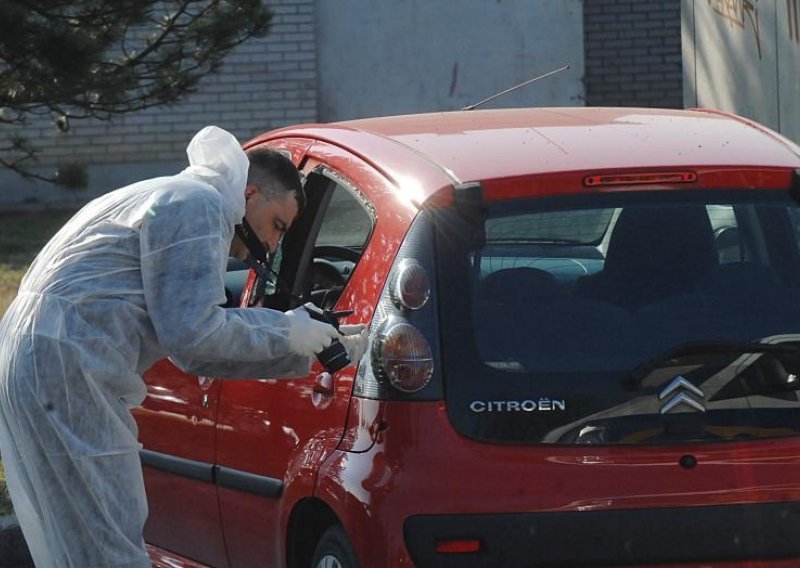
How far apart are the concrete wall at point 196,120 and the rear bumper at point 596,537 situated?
45.6 ft

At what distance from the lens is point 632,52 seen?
60.4 feet

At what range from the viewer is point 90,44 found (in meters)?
8.49

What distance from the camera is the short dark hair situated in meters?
3.98

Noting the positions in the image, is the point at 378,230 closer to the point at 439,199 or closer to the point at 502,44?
the point at 439,199

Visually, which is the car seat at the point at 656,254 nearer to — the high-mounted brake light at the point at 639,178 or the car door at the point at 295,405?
the high-mounted brake light at the point at 639,178

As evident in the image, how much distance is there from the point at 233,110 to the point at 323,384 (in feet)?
44.6

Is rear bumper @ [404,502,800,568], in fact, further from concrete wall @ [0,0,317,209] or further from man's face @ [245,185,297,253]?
concrete wall @ [0,0,317,209]

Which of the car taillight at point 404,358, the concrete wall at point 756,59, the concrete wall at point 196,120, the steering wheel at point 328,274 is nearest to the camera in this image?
the car taillight at point 404,358

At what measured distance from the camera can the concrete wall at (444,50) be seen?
17.2 meters

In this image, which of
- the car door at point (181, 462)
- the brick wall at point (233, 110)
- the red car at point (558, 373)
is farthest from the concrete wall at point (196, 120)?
the red car at point (558, 373)

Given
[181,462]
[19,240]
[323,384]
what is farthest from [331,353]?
[19,240]

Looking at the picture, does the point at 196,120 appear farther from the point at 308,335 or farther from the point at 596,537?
the point at 596,537

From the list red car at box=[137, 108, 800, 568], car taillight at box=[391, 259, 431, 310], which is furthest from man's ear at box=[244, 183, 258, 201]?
car taillight at box=[391, 259, 431, 310]

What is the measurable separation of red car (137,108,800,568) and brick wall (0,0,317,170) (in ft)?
43.4
